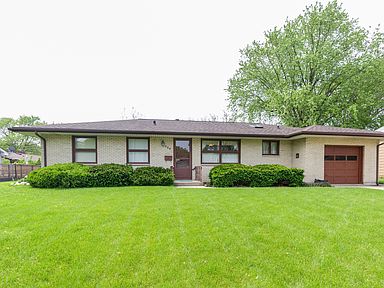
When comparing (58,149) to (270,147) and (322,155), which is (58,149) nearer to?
(270,147)

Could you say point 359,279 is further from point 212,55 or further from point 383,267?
point 212,55

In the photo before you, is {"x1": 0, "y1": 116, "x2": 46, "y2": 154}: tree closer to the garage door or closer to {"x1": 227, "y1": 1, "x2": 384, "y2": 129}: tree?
{"x1": 227, "y1": 1, "x2": 384, "y2": 129}: tree

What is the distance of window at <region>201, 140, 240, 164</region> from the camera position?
13.1m

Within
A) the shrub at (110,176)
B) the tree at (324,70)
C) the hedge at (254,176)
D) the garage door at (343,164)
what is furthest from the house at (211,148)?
the tree at (324,70)

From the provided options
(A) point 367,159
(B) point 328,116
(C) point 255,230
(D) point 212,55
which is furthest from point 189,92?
(C) point 255,230

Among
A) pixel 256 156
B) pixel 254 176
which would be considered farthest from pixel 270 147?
pixel 254 176

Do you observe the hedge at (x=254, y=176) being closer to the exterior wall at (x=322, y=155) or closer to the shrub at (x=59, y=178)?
the exterior wall at (x=322, y=155)

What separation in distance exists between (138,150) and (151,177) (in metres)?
2.38

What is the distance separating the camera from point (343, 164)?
1309 centimetres

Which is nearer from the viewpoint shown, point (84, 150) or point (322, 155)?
point (84, 150)

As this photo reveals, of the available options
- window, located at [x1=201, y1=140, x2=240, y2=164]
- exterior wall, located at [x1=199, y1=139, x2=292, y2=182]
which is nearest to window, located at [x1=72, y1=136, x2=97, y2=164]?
window, located at [x1=201, y1=140, x2=240, y2=164]

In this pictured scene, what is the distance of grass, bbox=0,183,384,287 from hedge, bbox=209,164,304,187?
4.73 metres

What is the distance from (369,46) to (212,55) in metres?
14.0

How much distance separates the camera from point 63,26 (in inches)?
487
